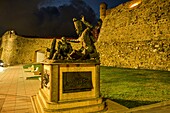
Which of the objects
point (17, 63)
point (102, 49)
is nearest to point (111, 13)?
point (102, 49)

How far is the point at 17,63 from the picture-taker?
3684cm

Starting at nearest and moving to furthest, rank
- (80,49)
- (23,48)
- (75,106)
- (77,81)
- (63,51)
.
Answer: (75,106) < (77,81) < (63,51) < (80,49) < (23,48)

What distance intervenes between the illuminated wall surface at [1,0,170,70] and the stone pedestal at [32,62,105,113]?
11.1 m

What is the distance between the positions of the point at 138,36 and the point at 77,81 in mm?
14909

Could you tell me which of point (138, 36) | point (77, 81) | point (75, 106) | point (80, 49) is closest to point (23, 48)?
point (138, 36)

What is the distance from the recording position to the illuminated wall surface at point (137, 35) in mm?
14641

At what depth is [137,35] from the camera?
17781 millimetres

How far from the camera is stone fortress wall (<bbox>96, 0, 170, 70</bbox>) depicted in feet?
48.0

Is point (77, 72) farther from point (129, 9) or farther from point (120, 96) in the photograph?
point (129, 9)

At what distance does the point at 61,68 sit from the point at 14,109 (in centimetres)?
194

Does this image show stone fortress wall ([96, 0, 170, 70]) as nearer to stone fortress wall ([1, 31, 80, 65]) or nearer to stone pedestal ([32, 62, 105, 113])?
stone pedestal ([32, 62, 105, 113])

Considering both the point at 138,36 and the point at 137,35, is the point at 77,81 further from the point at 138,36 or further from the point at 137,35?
the point at 137,35

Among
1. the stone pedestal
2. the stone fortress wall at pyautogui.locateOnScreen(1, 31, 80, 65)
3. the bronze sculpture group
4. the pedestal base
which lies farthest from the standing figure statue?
the stone fortress wall at pyautogui.locateOnScreen(1, 31, 80, 65)

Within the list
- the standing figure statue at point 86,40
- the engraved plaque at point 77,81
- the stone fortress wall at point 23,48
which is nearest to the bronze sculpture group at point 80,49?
the standing figure statue at point 86,40
